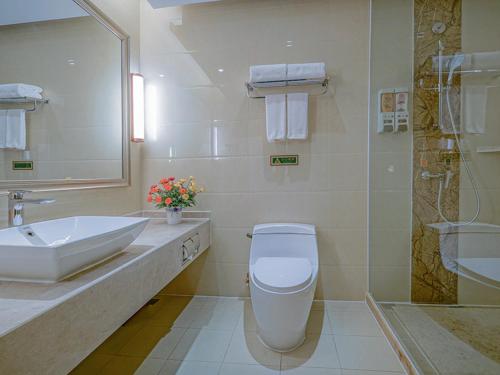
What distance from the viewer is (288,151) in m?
1.98

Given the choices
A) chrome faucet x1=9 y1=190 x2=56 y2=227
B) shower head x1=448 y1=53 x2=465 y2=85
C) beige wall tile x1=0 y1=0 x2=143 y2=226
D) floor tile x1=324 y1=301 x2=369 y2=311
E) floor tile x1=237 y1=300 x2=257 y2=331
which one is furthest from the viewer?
floor tile x1=324 y1=301 x2=369 y2=311

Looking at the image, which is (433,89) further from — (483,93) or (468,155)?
(468,155)

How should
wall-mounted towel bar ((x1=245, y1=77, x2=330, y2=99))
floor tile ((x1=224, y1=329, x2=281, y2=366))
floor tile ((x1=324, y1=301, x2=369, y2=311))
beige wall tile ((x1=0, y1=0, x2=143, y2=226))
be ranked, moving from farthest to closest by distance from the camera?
floor tile ((x1=324, y1=301, x2=369, y2=311)), wall-mounted towel bar ((x1=245, y1=77, x2=330, y2=99)), floor tile ((x1=224, y1=329, x2=281, y2=366)), beige wall tile ((x1=0, y1=0, x2=143, y2=226))

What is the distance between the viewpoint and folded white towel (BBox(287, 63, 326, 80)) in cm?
179

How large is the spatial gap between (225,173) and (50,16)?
51.3 inches

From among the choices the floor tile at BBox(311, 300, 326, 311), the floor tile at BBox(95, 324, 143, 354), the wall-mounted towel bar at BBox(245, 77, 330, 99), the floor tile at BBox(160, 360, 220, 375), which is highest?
the wall-mounted towel bar at BBox(245, 77, 330, 99)

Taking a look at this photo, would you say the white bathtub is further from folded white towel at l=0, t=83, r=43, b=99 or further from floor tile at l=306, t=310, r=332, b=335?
folded white towel at l=0, t=83, r=43, b=99

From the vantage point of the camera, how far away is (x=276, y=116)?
189 centimetres

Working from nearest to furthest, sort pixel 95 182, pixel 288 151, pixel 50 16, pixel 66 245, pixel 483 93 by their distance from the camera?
pixel 66 245 → pixel 50 16 → pixel 483 93 → pixel 95 182 → pixel 288 151

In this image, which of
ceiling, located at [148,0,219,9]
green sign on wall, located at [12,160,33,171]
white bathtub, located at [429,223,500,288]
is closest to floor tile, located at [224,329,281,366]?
white bathtub, located at [429,223,500,288]

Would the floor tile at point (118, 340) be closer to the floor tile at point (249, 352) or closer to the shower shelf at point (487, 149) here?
the floor tile at point (249, 352)

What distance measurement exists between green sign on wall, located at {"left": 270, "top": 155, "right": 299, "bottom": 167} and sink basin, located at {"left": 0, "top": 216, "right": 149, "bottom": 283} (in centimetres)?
110

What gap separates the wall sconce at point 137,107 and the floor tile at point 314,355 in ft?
5.75

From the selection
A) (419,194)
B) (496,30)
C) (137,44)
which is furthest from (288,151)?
(137,44)
